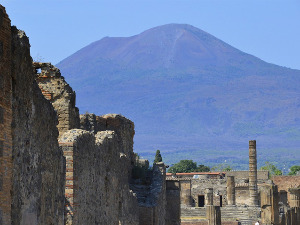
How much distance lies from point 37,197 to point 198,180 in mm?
55752

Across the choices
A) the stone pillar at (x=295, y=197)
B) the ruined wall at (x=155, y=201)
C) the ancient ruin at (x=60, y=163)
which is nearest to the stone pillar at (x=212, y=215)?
the stone pillar at (x=295, y=197)

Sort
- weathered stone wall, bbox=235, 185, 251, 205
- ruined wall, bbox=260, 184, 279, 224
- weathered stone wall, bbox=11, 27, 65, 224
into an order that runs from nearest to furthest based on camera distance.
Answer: weathered stone wall, bbox=11, 27, 65, 224 → ruined wall, bbox=260, 184, 279, 224 → weathered stone wall, bbox=235, 185, 251, 205

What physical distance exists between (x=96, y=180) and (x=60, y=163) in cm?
389

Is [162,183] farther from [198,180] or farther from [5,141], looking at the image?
[198,180]

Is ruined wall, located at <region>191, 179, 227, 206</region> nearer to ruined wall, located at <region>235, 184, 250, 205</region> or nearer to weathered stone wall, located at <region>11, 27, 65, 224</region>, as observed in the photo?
ruined wall, located at <region>235, 184, 250, 205</region>

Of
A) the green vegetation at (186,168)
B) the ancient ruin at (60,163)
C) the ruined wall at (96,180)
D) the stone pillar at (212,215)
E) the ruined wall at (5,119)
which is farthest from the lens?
the green vegetation at (186,168)

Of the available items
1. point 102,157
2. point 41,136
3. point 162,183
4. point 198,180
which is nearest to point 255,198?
point 198,180

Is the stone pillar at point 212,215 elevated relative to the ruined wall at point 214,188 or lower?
lower

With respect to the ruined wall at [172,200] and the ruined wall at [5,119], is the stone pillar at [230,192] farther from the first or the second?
the ruined wall at [5,119]

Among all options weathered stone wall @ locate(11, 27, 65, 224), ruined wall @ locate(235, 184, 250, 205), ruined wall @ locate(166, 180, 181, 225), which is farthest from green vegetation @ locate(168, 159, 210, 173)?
weathered stone wall @ locate(11, 27, 65, 224)

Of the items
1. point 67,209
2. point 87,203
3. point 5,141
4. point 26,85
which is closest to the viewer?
point 5,141

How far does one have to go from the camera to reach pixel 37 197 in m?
10.5

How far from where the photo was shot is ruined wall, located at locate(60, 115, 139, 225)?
1398 centimetres

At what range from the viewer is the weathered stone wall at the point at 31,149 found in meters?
9.79
